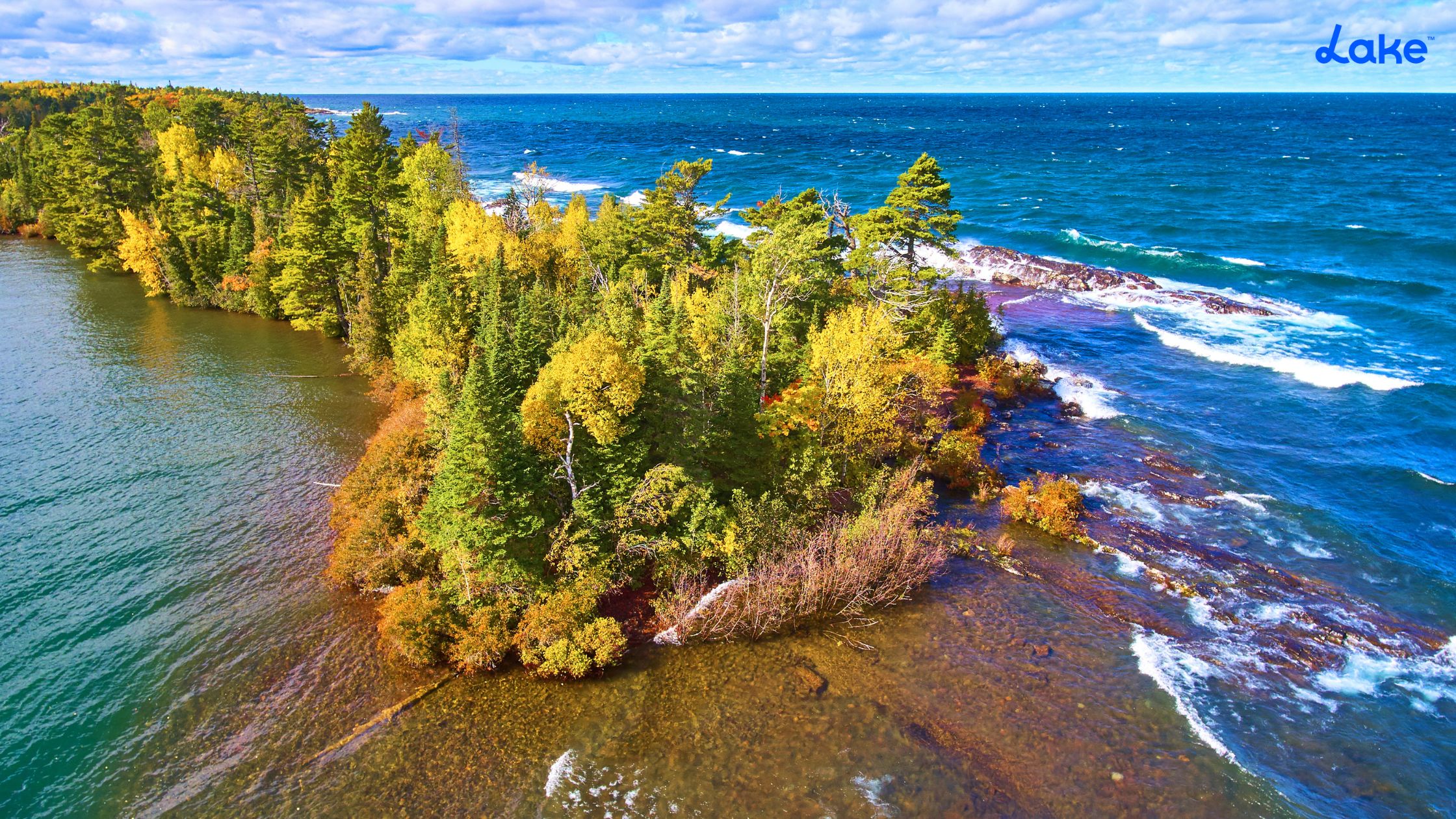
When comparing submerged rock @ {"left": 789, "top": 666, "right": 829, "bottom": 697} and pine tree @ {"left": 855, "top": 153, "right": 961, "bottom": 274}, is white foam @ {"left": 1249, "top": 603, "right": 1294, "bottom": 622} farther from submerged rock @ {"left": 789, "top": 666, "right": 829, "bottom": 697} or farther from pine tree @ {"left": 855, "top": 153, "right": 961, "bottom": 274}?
pine tree @ {"left": 855, "top": 153, "right": 961, "bottom": 274}

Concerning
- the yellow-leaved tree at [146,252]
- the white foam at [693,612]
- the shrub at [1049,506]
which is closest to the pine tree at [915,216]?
the shrub at [1049,506]

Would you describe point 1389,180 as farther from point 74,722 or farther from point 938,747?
point 74,722

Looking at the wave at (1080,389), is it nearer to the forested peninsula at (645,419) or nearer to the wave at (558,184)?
the forested peninsula at (645,419)

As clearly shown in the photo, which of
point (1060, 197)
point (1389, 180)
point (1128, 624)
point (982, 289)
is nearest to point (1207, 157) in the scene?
point (1389, 180)

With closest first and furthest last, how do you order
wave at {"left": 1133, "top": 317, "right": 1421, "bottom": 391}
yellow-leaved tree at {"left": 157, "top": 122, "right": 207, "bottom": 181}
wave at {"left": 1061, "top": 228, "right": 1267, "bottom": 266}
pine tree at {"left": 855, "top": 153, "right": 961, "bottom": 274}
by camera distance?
pine tree at {"left": 855, "top": 153, "right": 961, "bottom": 274}, wave at {"left": 1133, "top": 317, "right": 1421, "bottom": 391}, yellow-leaved tree at {"left": 157, "top": 122, "right": 207, "bottom": 181}, wave at {"left": 1061, "top": 228, "right": 1267, "bottom": 266}

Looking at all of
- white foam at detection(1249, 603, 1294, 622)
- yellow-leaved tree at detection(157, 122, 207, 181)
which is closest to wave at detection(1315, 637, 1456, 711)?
white foam at detection(1249, 603, 1294, 622)

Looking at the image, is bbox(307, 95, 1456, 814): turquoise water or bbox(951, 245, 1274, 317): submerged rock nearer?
bbox(307, 95, 1456, 814): turquoise water
